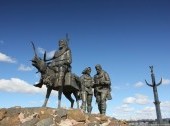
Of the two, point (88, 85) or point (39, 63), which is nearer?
point (39, 63)

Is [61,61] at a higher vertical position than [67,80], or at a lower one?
higher

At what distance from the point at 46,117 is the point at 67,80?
194 cm

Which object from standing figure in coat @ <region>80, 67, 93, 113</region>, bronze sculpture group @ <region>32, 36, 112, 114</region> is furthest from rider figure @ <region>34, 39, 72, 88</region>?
standing figure in coat @ <region>80, 67, 93, 113</region>

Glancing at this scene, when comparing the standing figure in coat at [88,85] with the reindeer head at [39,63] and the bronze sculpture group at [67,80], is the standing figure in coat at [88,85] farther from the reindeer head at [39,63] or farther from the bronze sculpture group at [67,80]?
the reindeer head at [39,63]

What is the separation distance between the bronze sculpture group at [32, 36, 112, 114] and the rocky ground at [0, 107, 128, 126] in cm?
75

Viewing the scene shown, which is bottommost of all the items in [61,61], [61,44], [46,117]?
[46,117]

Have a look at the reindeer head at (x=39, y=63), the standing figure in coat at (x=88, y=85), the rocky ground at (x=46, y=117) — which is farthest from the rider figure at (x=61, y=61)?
the standing figure in coat at (x=88, y=85)

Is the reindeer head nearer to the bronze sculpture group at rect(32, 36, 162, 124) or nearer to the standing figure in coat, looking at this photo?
the bronze sculpture group at rect(32, 36, 162, 124)

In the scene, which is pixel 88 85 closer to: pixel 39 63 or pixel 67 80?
pixel 67 80

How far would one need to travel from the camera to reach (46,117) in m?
12.1

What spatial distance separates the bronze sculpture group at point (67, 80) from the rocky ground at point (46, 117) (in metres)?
0.75

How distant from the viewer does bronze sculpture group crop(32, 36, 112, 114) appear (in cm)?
1327

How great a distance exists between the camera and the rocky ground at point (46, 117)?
1202cm

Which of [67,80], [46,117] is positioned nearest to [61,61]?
[67,80]
